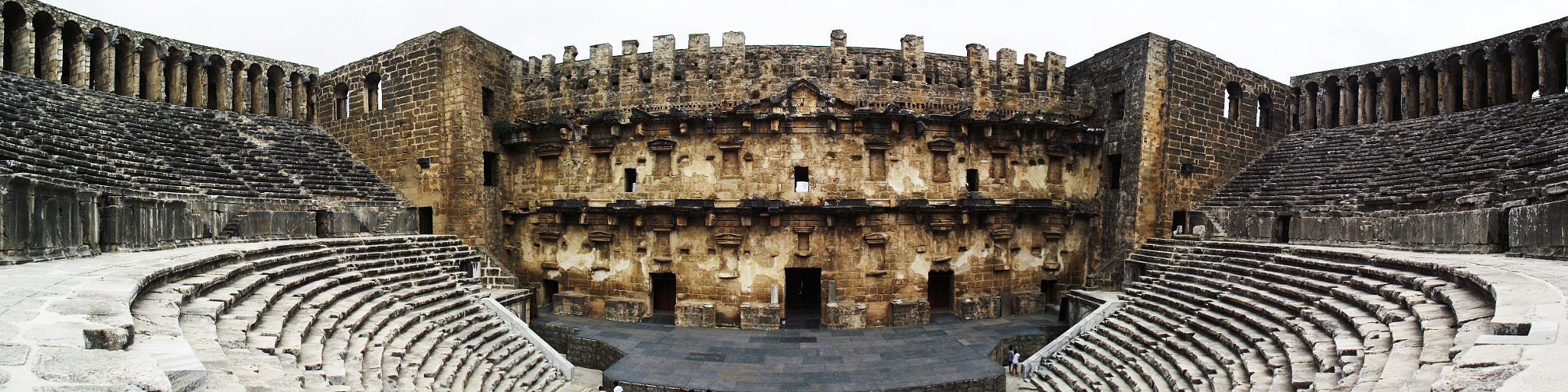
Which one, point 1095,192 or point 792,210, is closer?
point 792,210

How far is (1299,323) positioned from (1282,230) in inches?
351

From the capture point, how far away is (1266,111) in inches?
841

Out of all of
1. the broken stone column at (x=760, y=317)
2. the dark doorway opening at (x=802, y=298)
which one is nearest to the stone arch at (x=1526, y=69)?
the dark doorway opening at (x=802, y=298)

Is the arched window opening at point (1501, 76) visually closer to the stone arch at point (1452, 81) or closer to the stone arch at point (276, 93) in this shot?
the stone arch at point (1452, 81)

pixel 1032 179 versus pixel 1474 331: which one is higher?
pixel 1032 179

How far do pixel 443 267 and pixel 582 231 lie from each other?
3638 mm

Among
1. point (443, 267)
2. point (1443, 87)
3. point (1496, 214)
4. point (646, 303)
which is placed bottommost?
point (646, 303)

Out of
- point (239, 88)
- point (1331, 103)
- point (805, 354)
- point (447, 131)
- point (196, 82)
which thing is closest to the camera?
point (805, 354)

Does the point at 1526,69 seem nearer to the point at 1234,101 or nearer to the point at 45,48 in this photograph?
the point at 1234,101

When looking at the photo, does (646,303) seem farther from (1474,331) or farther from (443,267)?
(1474,331)

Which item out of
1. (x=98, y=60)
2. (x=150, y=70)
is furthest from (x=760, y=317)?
(x=98, y=60)

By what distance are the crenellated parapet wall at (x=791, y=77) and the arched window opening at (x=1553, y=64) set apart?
35.2 ft

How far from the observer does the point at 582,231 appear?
19.0 meters

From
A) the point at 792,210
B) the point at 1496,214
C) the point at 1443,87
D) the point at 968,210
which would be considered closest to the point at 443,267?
the point at 792,210
